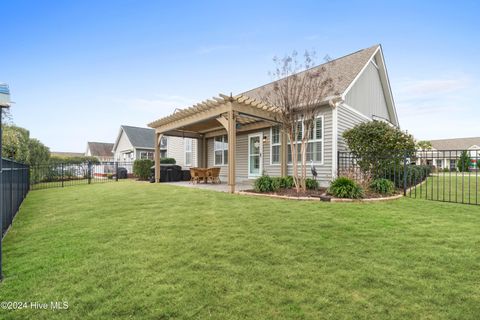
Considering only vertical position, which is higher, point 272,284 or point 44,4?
point 44,4

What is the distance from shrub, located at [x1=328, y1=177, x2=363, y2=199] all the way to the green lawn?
1469mm

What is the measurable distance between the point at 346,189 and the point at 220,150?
807 cm

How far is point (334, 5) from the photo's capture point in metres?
9.64

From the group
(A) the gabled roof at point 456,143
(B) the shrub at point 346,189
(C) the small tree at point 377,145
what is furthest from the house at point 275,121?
(A) the gabled roof at point 456,143

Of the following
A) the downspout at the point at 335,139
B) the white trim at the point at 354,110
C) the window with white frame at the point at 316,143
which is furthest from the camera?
the white trim at the point at 354,110

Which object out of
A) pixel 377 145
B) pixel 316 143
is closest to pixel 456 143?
pixel 377 145

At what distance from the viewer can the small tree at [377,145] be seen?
7.39 meters

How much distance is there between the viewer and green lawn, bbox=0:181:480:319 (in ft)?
5.98

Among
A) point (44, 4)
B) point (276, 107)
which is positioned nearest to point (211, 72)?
point (276, 107)

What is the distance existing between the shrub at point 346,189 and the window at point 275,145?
149 inches

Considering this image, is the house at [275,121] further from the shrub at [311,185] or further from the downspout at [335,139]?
the shrub at [311,185]

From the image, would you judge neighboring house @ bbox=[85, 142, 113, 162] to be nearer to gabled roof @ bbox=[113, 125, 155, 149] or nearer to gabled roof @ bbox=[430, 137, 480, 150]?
gabled roof @ bbox=[113, 125, 155, 149]

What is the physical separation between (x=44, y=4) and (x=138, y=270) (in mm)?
10880

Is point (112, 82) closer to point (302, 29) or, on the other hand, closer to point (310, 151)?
point (302, 29)
